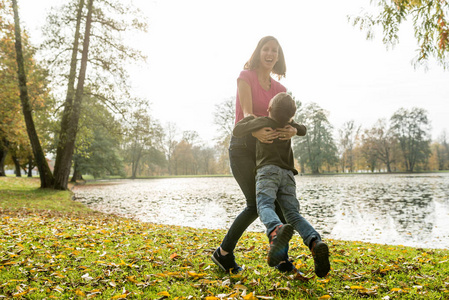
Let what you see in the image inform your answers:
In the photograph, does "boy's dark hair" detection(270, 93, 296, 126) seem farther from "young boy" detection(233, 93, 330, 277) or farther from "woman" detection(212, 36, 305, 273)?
"woman" detection(212, 36, 305, 273)

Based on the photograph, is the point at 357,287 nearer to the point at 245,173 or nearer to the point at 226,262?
the point at 226,262

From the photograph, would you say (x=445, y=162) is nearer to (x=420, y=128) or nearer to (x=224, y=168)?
(x=420, y=128)

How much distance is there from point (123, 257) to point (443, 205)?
1182cm

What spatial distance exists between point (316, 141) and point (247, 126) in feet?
170

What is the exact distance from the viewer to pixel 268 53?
2.66 meters

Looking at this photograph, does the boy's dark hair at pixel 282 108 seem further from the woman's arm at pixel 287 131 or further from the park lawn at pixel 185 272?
the park lawn at pixel 185 272

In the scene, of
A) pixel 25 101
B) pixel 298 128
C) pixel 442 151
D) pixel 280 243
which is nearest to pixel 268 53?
pixel 298 128

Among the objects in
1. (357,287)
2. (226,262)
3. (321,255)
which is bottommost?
(357,287)

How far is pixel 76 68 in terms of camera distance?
1350cm

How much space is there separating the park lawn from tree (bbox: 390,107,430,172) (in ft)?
189

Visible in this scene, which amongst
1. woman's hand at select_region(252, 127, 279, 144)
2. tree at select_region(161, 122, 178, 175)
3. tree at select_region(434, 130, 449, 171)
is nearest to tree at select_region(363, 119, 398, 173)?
tree at select_region(434, 130, 449, 171)

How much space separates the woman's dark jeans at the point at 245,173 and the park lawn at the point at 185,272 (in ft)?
1.74

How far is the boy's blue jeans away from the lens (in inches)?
84.7

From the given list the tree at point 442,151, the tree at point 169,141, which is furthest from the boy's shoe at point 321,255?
the tree at point 442,151
